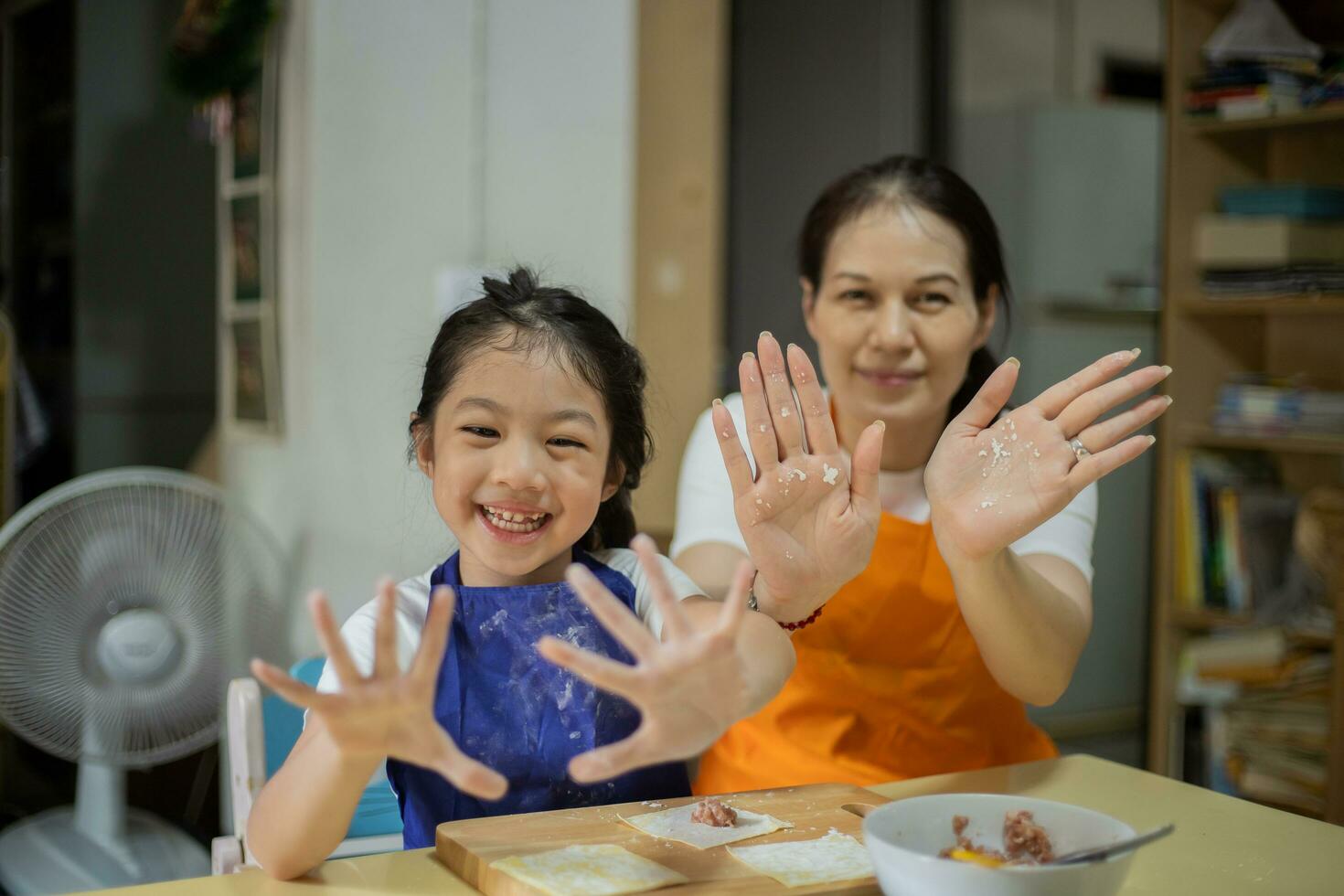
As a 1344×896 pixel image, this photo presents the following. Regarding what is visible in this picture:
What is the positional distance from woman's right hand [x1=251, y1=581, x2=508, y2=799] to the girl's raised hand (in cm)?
7

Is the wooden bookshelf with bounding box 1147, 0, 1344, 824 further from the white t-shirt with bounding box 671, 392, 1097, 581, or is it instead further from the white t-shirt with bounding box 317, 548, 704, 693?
the white t-shirt with bounding box 317, 548, 704, 693

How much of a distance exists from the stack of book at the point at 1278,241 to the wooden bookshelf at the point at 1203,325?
69mm

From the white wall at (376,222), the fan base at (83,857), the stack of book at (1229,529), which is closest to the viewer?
the fan base at (83,857)

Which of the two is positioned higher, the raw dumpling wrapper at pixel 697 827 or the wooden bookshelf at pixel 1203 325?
the wooden bookshelf at pixel 1203 325

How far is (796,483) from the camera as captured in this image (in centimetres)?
116

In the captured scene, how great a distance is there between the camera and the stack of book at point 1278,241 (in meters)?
2.78

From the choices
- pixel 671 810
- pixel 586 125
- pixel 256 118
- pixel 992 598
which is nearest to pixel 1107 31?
pixel 586 125

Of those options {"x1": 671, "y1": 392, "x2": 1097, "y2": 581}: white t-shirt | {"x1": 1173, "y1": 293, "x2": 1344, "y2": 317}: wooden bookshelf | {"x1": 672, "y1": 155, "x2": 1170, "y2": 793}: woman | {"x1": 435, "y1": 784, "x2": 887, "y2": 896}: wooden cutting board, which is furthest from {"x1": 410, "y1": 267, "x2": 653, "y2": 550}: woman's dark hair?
{"x1": 1173, "y1": 293, "x2": 1344, "y2": 317}: wooden bookshelf

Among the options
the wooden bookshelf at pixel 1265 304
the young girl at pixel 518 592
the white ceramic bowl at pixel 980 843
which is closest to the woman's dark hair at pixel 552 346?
the young girl at pixel 518 592

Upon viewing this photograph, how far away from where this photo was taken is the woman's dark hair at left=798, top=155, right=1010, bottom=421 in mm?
1557

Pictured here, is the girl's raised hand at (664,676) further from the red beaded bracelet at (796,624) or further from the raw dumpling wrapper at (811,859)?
the red beaded bracelet at (796,624)

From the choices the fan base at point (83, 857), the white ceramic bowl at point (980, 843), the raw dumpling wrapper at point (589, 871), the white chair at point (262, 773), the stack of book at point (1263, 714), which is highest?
the white ceramic bowl at point (980, 843)

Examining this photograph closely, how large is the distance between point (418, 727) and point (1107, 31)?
3.61m

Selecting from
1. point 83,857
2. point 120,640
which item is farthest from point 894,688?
point 83,857
